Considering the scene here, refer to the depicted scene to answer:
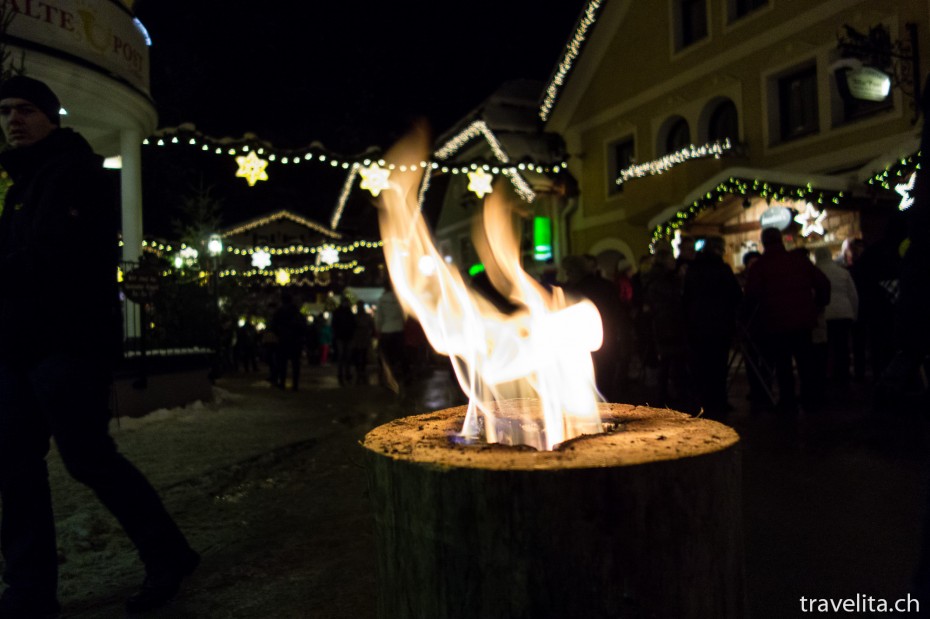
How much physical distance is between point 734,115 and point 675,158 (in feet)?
6.67

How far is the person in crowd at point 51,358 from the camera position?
2.88 m

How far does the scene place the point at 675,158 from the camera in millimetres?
15930

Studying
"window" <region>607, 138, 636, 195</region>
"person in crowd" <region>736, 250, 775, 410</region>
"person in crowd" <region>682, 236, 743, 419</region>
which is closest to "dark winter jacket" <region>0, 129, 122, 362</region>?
"person in crowd" <region>682, 236, 743, 419</region>

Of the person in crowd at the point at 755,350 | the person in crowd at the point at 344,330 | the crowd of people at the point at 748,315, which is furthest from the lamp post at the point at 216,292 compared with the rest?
the person in crowd at the point at 755,350

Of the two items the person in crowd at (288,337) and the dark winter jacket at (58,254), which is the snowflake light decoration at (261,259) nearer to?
the person in crowd at (288,337)

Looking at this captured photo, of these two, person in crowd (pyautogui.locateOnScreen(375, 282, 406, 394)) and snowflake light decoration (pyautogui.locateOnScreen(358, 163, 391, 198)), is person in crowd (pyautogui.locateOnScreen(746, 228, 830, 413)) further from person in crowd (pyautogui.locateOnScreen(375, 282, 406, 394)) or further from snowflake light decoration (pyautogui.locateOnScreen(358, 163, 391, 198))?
snowflake light decoration (pyautogui.locateOnScreen(358, 163, 391, 198))

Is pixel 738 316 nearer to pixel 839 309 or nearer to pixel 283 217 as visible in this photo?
pixel 839 309

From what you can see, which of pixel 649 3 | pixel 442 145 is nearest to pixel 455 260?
pixel 442 145

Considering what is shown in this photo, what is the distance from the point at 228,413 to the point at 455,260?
2290cm

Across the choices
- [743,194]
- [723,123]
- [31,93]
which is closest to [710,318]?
[743,194]

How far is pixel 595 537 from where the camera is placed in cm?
189

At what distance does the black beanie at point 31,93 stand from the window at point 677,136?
16588 mm

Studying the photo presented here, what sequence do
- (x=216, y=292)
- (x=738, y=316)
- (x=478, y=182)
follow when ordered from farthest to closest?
1. (x=478, y=182)
2. (x=216, y=292)
3. (x=738, y=316)

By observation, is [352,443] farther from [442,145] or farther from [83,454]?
[442,145]
